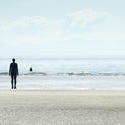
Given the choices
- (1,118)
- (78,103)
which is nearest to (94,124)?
(1,118)

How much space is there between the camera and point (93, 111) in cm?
1551

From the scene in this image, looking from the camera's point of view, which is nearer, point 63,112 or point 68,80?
point 63,112

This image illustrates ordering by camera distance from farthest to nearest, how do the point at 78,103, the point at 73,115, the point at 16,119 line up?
the point at 78,103 < the point at 73,115 < the point at 16,119

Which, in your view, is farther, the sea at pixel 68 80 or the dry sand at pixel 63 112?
the sea at pixel 68 80

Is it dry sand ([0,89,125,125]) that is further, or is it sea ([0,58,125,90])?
sea ([0,58,125,90])

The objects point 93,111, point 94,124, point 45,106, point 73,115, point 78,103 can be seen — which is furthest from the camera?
point 78,103

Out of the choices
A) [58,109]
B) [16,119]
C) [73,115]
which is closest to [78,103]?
[58,109]

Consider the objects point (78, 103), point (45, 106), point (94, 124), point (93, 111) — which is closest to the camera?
point (94, 124)

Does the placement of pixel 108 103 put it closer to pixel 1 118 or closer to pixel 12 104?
pixel 12 104

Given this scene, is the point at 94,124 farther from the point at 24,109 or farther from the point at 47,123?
the point at 24,109

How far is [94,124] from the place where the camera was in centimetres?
1270

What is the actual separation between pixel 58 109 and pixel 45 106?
44.1 inches

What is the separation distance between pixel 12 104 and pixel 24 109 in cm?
185

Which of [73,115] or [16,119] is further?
[73,115]
